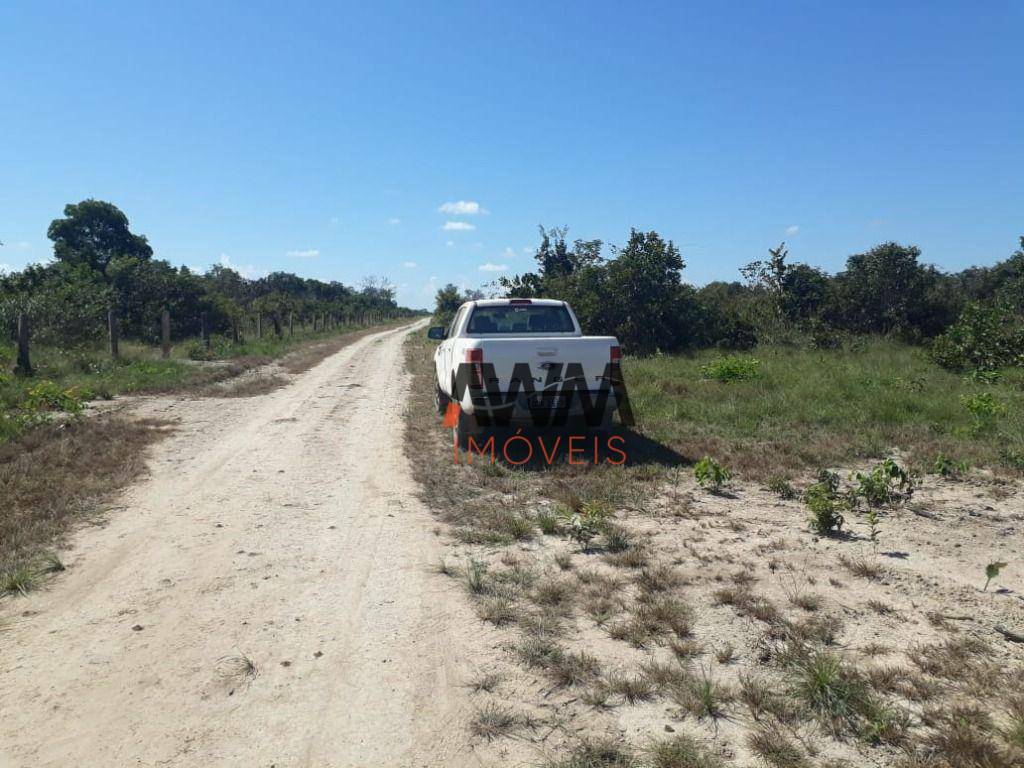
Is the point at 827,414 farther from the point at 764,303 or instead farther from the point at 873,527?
the point at 764,303

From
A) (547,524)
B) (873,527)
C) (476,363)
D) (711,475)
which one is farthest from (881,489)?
(476,363)

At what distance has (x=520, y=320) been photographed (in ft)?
29.8

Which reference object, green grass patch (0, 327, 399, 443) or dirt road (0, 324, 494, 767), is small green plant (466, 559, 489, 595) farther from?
green grass patch (0, 327, 399, 443)

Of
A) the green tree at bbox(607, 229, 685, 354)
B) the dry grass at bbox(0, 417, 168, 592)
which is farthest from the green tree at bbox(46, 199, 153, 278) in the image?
the dry grass at bbox(0, 417, 168, 592)

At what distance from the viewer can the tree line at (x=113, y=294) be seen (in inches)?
688

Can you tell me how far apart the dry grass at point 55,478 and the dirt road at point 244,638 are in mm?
249

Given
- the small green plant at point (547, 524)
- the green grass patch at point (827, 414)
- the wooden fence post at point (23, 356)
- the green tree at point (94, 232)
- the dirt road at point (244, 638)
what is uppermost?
the green tree at point (94, 232)

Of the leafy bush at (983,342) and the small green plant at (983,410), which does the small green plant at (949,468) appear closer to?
the small green plant at (983,410)

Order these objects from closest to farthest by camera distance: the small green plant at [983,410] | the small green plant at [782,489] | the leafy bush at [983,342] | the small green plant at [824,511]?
the small green plant at [824,511]
the small green plant at [782,489]
the small green plant at [983,410]
the leafy bush at [983,342]

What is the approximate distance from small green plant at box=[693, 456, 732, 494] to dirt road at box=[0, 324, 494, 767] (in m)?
2.72

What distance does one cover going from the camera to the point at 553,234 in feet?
81.2

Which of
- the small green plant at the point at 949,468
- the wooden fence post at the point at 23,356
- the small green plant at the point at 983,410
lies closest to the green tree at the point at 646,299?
the small green plant at the point at 983,410

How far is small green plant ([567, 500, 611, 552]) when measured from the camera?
4992 mm

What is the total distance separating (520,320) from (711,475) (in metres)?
3.73
